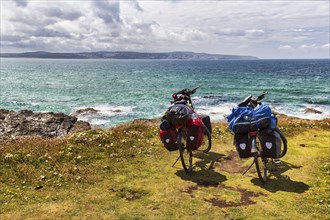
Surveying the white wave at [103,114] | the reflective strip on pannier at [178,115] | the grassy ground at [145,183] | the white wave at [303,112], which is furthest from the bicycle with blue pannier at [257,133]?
the white wave at [303,112]

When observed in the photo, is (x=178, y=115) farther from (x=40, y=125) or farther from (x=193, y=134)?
(x=40, y=125)

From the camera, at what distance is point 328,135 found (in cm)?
1775

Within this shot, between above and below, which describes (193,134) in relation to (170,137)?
above

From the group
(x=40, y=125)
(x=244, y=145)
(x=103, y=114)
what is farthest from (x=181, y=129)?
(x=103, y=114)

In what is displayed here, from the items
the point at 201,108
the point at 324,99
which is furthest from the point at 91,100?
the point at 324,99

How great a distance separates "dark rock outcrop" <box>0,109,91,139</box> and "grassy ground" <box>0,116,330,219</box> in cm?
1650

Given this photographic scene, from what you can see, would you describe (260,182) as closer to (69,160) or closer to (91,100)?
(69,160)

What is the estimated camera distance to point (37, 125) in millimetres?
31328

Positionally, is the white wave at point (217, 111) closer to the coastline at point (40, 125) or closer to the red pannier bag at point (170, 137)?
the coastline at point (40, 125)

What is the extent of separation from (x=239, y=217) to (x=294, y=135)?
10.7 metres

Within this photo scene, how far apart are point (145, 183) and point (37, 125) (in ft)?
78.9

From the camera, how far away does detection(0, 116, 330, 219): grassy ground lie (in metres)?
8.66

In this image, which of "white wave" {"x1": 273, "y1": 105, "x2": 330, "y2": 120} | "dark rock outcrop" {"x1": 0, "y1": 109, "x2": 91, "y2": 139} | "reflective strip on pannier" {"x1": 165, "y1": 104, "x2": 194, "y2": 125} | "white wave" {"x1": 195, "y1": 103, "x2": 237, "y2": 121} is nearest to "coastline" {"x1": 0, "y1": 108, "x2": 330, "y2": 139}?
"dark rock outcrop" {"x1": 0, "y1": 109, "x2": 91, "y2": 139}

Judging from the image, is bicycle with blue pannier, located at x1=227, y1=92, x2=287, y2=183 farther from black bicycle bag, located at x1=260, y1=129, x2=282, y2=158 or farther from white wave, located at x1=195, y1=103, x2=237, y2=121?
white wave, located at x1=195, y1=103, x2=237, y2=121
